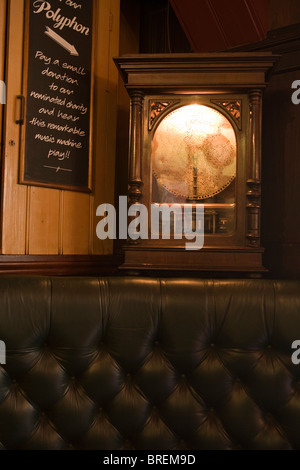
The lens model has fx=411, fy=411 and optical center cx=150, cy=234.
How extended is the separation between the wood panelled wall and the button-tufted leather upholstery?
21.3 inches

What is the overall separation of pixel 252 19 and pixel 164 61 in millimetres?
585

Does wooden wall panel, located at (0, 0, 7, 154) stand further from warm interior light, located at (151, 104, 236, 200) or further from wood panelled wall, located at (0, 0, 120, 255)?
warm interior light, located at (151, 104, 236, 200)

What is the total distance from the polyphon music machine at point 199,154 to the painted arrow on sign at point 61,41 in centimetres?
42

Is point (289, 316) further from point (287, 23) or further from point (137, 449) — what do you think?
point (287, 23)

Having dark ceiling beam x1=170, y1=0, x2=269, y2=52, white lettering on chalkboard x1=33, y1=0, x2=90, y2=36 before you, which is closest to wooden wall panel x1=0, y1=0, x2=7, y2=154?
white lettering on chalkboard x1=33, y1=0, x2=90, y2=36

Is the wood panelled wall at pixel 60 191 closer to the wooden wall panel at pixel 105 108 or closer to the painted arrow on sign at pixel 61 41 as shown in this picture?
the wooden wall panel at pixel 105 108

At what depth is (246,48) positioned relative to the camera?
185 centimetres

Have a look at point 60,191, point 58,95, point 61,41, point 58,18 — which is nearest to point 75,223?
point 60,191

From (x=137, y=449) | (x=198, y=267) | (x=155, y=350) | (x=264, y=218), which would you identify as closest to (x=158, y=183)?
(x=198, y=267)

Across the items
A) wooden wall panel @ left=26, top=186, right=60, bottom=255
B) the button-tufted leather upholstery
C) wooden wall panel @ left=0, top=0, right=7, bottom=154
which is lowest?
the button-tufted leather upholstery

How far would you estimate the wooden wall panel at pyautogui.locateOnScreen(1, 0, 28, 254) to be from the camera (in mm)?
1652

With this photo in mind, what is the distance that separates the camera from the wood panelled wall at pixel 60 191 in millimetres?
1664

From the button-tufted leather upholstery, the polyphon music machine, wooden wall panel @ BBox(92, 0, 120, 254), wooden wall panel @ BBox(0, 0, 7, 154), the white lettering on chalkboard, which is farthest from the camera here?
wooden wall panel @ BBox(92, 0, 120, 254)

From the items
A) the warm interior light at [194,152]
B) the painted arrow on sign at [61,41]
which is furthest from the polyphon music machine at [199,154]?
the painted arrow on sign at [61,41]
